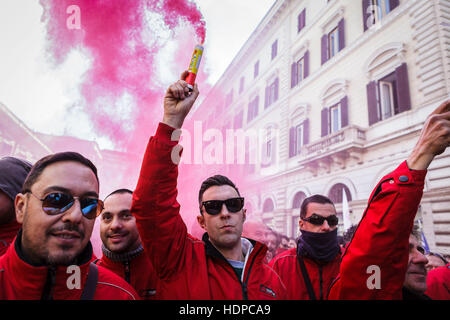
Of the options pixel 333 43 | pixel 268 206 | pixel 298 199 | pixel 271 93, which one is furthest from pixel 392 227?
pixel 271 93

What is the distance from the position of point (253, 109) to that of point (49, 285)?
17.2 metres

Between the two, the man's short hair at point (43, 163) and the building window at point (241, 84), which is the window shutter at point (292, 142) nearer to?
the building window at point (241, 84)

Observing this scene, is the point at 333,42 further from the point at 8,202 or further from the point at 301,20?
the point at 8,202

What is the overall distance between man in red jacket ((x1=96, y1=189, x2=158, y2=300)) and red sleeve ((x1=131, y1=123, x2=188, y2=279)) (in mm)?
714

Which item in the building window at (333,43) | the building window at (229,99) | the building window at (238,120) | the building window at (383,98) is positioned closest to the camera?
the building window at (383,98)

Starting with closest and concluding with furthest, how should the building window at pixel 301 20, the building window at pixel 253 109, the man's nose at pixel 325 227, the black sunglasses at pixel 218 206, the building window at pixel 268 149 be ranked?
the black sunglasses at pixel 218 206
the man's nose at pixel 325 227
the building window at pixel 301 20
the building window at pixel 268 149
the building window at pixel 253 109

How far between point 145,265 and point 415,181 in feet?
6.84

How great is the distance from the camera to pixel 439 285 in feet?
7.96

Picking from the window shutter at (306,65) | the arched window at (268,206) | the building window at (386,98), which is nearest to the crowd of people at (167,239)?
the building window at (386,98)

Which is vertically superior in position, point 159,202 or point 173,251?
point 159,202

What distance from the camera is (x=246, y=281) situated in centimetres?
170

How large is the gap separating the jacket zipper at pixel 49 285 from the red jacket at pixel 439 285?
2.93 meters

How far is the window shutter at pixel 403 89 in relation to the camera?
7824mm

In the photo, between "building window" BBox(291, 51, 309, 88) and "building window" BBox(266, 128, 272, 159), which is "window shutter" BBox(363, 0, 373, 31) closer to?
"building window" BBox(291, 51, 309, 88)
